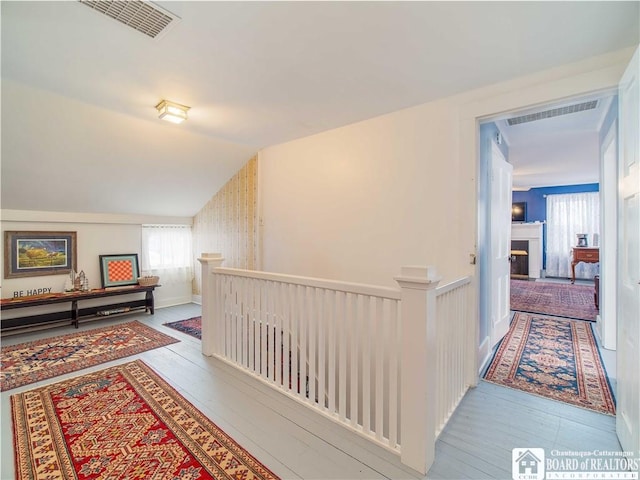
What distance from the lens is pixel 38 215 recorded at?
13.1 feet

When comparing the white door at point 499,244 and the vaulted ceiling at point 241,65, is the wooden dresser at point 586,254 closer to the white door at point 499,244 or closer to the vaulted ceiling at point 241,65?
the white door at point 499,244

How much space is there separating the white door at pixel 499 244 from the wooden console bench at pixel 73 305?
4665 mm

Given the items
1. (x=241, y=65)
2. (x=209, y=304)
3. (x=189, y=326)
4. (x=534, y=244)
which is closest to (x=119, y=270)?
(x=189, y=326)

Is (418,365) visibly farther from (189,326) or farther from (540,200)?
(540,200)

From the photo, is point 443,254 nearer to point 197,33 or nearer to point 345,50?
point 345,50

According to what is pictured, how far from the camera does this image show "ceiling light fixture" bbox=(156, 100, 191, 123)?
2.70 m

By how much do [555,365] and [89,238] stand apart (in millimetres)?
5927

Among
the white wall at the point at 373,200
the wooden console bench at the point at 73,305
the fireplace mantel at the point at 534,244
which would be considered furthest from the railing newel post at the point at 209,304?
the fireplace mantel at the point at 534,244

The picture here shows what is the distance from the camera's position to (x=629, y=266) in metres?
1.61

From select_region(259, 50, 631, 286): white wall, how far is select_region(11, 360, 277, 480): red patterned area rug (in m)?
1.89

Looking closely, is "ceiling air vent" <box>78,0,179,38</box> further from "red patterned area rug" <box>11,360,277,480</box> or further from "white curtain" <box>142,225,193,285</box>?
"white curtain" <box>142,225,193,285</box>

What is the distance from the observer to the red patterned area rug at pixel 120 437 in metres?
1.60

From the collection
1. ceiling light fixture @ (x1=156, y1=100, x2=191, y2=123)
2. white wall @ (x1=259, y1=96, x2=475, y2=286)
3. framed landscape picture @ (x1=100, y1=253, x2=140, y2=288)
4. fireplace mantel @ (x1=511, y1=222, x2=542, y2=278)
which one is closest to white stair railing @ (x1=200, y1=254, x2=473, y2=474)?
white wall @ (x1=259, y1=96, x2=475, y2=286)

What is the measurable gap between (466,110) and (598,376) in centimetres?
252
